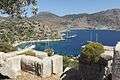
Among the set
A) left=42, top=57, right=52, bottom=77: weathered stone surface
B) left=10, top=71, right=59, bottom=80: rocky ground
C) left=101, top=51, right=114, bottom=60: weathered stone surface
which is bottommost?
left=10, top=71, right=59, bottom=80: rocky ground

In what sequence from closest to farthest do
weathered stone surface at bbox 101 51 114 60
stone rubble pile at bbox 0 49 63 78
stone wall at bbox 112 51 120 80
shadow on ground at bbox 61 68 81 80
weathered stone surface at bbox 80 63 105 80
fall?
stone wall at bbox 112 51 120 80 → weathered stone surface at bbox 101 51 114 60 → weathered stone surface at bbox 80 63 105 80 → stone rubble pile at bbox 0 49 63 78 → shadow on ground at bbox 61 68 81 80

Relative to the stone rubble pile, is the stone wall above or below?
above

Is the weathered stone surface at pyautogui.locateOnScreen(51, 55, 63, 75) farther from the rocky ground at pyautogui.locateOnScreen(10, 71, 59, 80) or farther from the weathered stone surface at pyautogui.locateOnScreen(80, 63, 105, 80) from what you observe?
the weathered stone surface at pyautogui.locateOnScreen(80, 63, 105, 80)

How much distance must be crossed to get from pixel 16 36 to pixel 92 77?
6.41 metres

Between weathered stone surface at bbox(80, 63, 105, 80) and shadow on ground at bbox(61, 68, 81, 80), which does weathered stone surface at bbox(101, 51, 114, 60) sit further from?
shadow on ground at bbox(61, 68, 81, 80)

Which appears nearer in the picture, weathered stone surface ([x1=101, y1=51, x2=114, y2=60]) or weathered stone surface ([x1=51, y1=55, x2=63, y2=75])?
weathered stone surface ([x1=101, y1=51, x2=114, y2=60])

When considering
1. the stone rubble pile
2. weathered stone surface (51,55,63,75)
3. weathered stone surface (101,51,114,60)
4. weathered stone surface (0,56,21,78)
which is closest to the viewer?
weathered stone surface (101,51,114,60)

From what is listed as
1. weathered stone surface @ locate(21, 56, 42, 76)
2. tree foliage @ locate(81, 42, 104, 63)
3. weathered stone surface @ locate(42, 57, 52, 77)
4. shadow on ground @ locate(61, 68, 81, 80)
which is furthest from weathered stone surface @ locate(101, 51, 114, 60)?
weathered stone surface @ locate(21, 56, 42, 76)

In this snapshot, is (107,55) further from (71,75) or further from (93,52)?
(71,75)

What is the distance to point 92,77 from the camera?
1898 cm

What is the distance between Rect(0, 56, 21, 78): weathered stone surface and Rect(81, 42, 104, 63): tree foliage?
4604 mm

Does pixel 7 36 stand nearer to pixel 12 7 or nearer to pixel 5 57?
pixel 12 7

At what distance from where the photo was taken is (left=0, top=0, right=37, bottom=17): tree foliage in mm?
14296

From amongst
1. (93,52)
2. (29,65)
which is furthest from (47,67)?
(93,52)
